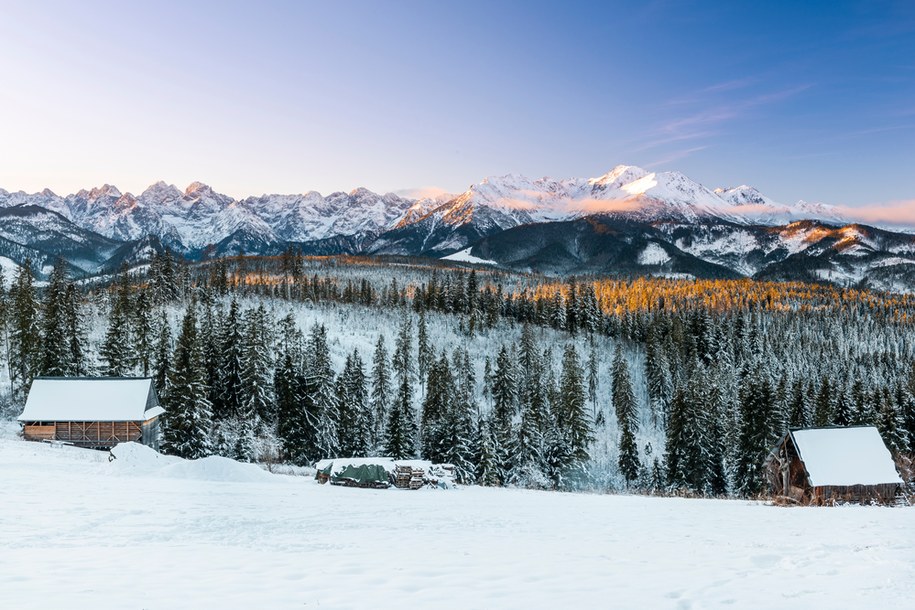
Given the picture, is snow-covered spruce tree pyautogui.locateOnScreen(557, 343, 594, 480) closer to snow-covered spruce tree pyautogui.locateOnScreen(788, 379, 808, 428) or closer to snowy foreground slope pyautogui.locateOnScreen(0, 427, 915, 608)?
snow-covered spruce tree pyautogui.locateOnScreen(788, 379, 808, 428)

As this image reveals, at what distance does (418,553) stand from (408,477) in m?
27.2

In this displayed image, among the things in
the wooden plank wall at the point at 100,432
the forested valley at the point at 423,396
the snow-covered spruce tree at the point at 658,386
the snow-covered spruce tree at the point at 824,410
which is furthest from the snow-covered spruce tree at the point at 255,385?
the snow-covered spruce tree at the point at 658,386

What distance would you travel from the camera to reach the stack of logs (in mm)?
38438

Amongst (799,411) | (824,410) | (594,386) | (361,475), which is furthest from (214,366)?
(594,386)

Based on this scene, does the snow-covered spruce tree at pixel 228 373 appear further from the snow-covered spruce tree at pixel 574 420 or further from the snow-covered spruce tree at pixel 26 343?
the snow-covered spruce tree at pixel 574 420

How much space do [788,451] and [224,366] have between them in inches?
2296

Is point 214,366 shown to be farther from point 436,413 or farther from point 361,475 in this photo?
point 361,475

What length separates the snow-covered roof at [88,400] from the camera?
1943 inches

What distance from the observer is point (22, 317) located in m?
63.5

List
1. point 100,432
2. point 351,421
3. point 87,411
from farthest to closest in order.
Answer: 1. point 351,421
2. point 100,432
3. point 87,411

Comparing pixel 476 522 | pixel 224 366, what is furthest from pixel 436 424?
pixel 476 522

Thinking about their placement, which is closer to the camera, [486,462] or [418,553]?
[418,553]

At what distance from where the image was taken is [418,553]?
12727 millimetres

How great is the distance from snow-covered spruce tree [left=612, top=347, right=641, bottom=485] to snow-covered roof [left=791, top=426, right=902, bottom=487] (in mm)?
35825
